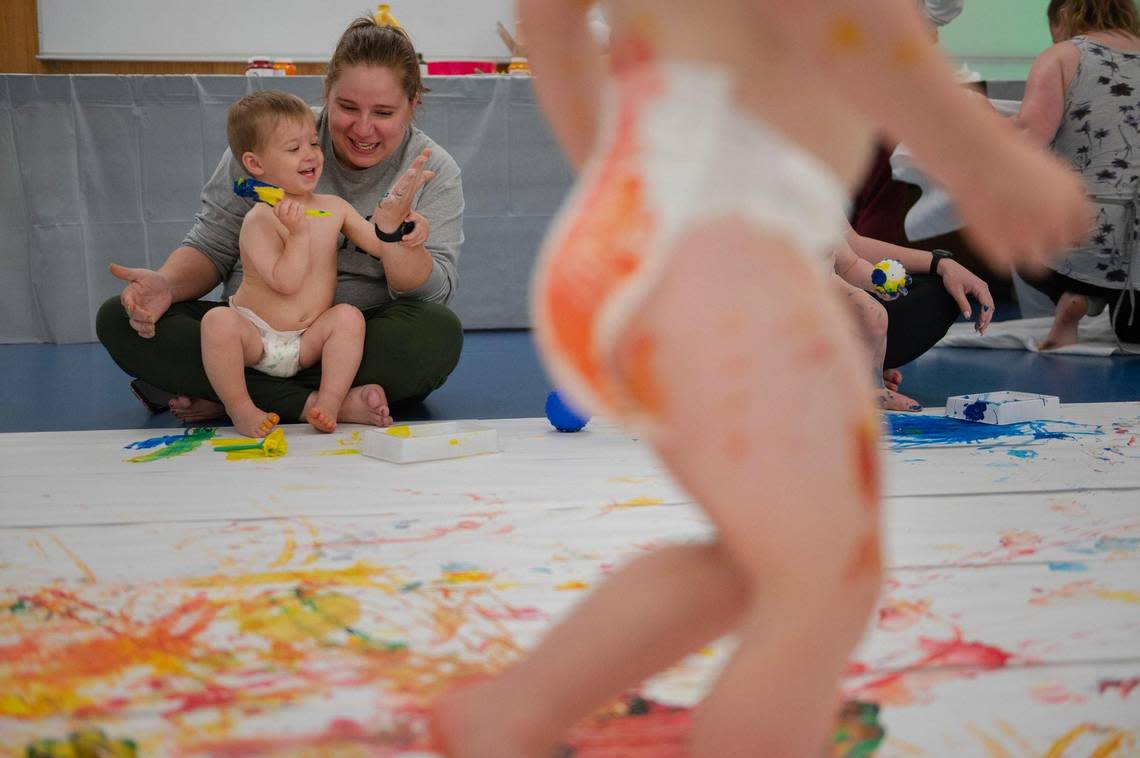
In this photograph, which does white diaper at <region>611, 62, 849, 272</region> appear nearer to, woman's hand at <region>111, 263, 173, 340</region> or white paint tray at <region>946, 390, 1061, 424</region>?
white paint tray at <region>946, 390, 1061, 424</region>

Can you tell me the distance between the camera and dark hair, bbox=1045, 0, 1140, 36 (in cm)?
295

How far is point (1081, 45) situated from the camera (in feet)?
9.48

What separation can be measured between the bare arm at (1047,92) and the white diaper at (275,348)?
189 centimetres

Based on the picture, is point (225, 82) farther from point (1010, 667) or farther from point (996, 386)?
point (1010, 667)

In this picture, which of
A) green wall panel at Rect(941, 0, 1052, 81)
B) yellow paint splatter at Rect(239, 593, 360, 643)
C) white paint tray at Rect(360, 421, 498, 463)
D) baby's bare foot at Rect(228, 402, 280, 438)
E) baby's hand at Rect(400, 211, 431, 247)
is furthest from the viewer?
green wall panel at Rect(941, 0, 1052, 81)

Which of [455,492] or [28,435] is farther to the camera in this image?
[28,435]

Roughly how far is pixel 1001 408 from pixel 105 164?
2540 millimetres

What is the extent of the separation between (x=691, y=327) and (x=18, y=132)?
3181 millimetres

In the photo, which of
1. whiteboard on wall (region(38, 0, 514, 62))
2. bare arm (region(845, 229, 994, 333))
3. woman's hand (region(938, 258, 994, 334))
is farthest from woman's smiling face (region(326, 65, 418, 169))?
whiteboard on wall (region(38, 0, 514, 62))

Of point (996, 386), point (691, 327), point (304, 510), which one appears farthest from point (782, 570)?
point (996, 386)

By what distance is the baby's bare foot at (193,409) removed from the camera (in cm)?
211

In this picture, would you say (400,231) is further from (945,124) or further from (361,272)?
(945,124)

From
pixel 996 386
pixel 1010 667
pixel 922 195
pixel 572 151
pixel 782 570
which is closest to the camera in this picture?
pixel 782 570

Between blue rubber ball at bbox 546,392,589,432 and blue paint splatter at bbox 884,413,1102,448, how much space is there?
0.51m
